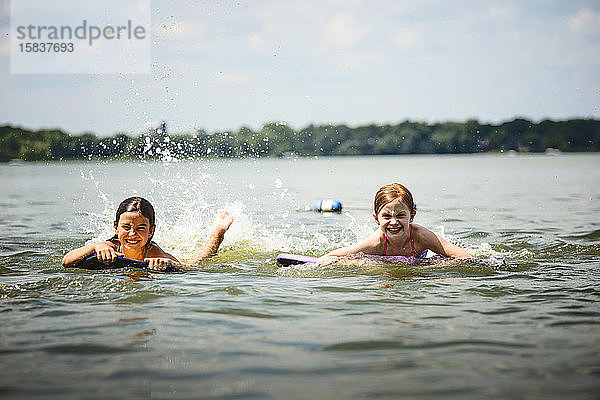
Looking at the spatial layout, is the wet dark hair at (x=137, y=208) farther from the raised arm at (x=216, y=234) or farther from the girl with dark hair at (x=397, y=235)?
the girl with dark hair at (x=397, y=235)

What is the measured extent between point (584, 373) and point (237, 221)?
27.0 ft

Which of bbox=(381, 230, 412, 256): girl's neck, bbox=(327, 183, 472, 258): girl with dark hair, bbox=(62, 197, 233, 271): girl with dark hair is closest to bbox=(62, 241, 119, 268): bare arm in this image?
bbox=(62, 197, 233, 271): girl with dark hair

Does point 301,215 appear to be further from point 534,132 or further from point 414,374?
point 534,132

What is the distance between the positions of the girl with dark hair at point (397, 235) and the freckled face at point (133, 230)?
2256 mm

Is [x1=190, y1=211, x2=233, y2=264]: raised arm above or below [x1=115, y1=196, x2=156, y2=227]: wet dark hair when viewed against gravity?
below

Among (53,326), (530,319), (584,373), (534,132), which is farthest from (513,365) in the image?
(534,132)

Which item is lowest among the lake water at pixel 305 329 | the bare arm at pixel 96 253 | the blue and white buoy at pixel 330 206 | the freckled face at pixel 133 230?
the lake water at pixel 305 329

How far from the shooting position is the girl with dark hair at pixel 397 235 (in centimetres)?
801

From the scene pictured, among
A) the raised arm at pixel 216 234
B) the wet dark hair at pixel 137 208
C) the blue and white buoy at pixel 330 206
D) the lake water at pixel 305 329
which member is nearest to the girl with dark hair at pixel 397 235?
the lake water at pixel 305 329

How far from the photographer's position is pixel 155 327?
5.09 m

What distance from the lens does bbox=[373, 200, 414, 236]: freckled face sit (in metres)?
7.99

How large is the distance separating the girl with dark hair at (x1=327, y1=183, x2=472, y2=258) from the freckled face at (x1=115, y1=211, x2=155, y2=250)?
226 cm

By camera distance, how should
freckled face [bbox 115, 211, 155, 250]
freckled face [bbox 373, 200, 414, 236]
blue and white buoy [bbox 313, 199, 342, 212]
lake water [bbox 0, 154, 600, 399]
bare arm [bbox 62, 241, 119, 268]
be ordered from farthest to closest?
blue and white buoy [bbox 313, 199, 342, 212]
freckled face [bbox 373, 200, 414, 236]
freckled face [bbox 115, 211, 155, 250]
bare arm [bbox 62, 241, 119, 268]
lake water [bbox 0, 154, 600, 399]

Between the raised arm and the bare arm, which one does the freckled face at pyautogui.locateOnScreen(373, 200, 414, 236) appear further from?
the bare arm
